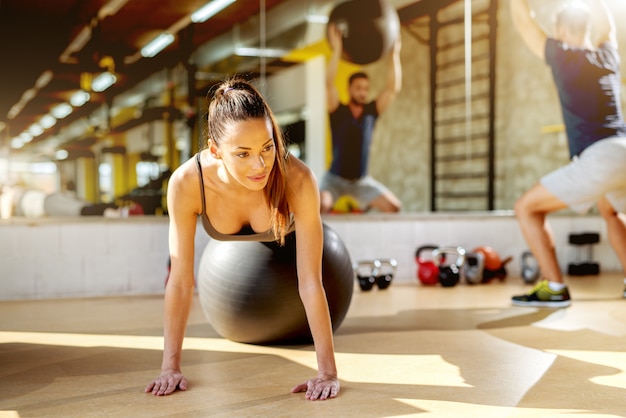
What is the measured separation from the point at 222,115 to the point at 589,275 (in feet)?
15.5

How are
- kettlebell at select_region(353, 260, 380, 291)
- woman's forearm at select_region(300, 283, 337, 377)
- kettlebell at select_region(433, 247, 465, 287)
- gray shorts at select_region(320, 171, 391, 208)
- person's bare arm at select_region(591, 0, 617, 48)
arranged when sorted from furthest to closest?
1. gray shorts at select_region(320, 171, 391, 208)
2. kettlebell at select_region(433, 247, 465, 287)
3. kettlebell at select_region(353, 260, 380, 291)
4. person's bare arm at select_region(591, 0, 617, 48)
5. woman's forearm at select_region(300, 283, 337, 377)

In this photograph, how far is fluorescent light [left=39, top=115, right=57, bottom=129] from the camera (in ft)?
16.1

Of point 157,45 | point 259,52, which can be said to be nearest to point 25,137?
point 157,45

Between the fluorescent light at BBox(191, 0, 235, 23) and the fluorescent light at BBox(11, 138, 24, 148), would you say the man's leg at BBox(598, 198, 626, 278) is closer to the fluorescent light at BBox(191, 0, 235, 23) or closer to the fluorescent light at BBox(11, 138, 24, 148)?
the fluorescent light at BBox(191, 0, 235, 23)

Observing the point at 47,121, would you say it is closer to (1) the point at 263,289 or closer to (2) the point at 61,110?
(2) the point at 61,110

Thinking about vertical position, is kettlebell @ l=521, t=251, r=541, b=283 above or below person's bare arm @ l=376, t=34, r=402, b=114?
below

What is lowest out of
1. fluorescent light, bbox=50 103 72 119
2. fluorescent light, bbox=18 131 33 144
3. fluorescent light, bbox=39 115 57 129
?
fluorescent light, bbox=18 131 33 144

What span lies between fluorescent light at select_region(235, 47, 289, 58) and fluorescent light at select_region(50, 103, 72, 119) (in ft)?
4.74

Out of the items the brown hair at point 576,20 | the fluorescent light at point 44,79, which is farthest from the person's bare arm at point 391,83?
the fluorescent light at point 44,79

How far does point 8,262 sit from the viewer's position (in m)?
4.71

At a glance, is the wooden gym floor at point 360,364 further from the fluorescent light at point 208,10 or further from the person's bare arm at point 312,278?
the fluorescent light at point 208,10

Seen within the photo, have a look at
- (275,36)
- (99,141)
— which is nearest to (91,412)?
(99,141)

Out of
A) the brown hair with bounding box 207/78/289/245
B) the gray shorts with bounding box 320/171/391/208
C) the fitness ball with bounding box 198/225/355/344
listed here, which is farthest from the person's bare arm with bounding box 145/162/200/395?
the gray shorts with bounding box 320/171/391/208

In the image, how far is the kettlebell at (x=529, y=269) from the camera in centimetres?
548
